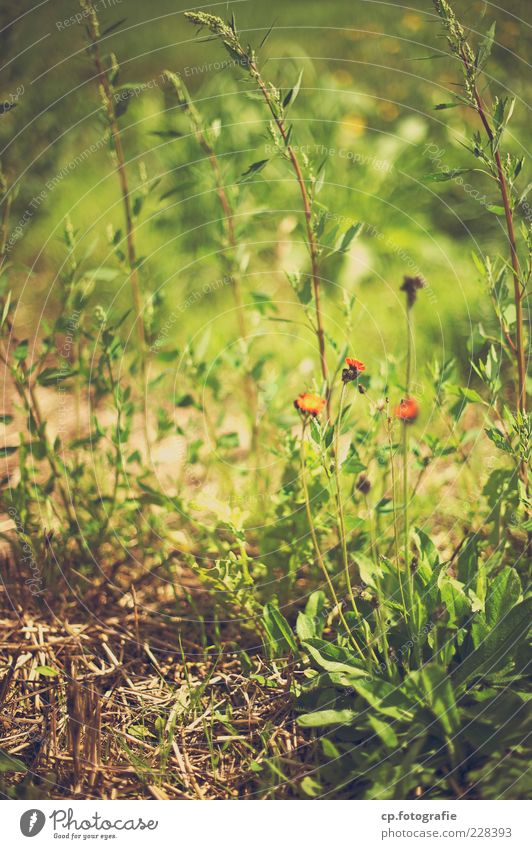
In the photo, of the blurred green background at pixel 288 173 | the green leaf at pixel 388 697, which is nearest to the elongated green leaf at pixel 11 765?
the green leaf at pixel 388 697

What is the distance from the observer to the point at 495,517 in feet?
5.85

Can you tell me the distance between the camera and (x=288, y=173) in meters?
3.06

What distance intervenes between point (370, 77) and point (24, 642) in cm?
343

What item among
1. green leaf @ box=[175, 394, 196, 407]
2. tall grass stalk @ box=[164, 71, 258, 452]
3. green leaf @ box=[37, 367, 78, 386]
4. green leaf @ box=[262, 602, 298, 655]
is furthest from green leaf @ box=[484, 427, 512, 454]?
green leaf @ box=[37, 367, 78, 386]

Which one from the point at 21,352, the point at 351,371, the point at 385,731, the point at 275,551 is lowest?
the point at 385,731

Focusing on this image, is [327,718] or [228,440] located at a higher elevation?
[228,440]

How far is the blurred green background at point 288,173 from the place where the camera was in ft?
9.70

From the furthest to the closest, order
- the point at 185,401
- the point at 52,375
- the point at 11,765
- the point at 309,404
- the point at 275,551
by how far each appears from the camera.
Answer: the point at 185,401
the point at 275,551
the point at 52,375
the point at 11,765
the point at 309,404

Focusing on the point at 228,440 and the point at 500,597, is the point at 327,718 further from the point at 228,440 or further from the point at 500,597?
the point at 228,440

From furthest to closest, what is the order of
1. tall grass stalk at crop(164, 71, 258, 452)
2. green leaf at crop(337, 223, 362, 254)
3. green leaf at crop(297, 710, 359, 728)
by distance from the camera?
tall grass stalk at crop(164, 71, 258, 452)
green leaf at crop(337, 223, 362, 254)
green leaf at crop(297, 710, 359, 728)

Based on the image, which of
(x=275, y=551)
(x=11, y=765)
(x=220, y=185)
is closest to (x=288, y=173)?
(x=220, y=185)

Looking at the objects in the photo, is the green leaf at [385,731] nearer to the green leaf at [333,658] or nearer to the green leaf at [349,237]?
the green leaf at [333,658]

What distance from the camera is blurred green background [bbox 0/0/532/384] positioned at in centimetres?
296

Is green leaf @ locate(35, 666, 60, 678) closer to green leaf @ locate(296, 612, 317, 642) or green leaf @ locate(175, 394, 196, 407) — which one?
green leaf @ locate(296, 612, 317, 642)
